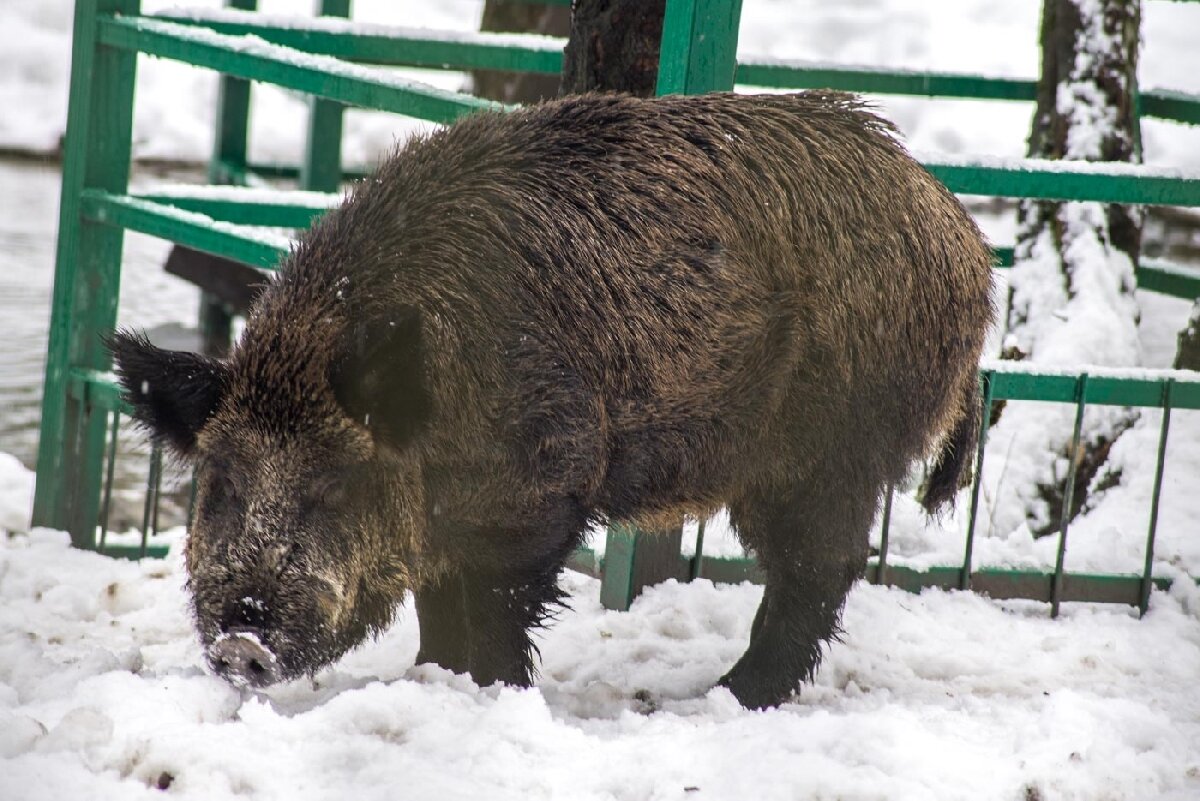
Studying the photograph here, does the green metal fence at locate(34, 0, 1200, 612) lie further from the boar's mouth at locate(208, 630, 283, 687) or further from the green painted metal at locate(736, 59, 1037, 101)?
the boar's mouth at locate(208, 630, 283, 687)

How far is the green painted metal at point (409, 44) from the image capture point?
4.88 meters

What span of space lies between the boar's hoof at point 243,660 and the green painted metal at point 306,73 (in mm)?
1739

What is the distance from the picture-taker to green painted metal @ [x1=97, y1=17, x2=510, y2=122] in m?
4.32

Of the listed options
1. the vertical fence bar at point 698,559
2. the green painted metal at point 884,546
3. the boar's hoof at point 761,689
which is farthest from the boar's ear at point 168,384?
the green painted metal at point 884,546

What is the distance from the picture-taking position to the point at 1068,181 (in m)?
4.20

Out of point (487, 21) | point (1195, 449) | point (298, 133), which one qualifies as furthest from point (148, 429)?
point (298, 133)

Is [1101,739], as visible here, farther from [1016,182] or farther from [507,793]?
[1016,182]

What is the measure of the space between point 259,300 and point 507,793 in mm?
1408

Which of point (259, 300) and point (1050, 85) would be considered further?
point (1050, 85)

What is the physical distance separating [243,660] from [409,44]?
3.09 metres

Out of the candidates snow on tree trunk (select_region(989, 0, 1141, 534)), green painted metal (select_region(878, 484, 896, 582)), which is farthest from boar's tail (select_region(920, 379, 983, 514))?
snow on tree trunk (select_region(989, 0, 1141, 534))

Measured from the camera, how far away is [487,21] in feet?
30.3

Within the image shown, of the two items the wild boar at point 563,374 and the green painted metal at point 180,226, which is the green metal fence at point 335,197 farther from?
the wild boar at point 563,374

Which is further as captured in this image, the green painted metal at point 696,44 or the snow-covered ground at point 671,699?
the green painted metal at point 696,44
